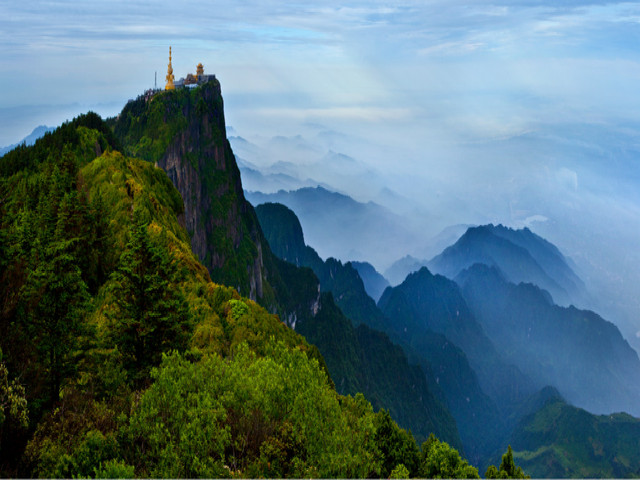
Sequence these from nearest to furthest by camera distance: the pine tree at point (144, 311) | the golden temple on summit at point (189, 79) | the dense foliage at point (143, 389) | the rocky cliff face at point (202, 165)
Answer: the dense foliage at point (143, 389), the pine tree at point (144, 311), the rocky cliff face at point (202, 165), the golden temple on summit at point (189, 79)

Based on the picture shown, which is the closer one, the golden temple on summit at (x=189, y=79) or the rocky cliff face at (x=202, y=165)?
the rocky cliff face at (x=202, y=165)

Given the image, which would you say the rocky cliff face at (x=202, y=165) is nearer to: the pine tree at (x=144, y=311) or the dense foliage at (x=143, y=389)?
the dense foliage at (x=143, y=389)

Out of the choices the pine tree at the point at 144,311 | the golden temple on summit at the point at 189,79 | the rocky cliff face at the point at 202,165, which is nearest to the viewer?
the pine tree at the point at 144,311

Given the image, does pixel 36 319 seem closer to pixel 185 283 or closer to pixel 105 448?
pixel 105 448

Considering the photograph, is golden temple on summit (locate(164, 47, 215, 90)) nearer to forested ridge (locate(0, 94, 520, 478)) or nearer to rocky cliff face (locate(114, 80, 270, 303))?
rocky cliff face (locate(114, 80, 270, 303))

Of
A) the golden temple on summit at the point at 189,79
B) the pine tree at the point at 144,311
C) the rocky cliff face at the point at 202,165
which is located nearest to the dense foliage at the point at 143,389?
the pine tree at the point at 144,311

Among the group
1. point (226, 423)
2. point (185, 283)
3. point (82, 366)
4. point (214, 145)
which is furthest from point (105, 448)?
point (214, 145)

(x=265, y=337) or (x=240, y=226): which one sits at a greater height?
(x=265, y=337)
